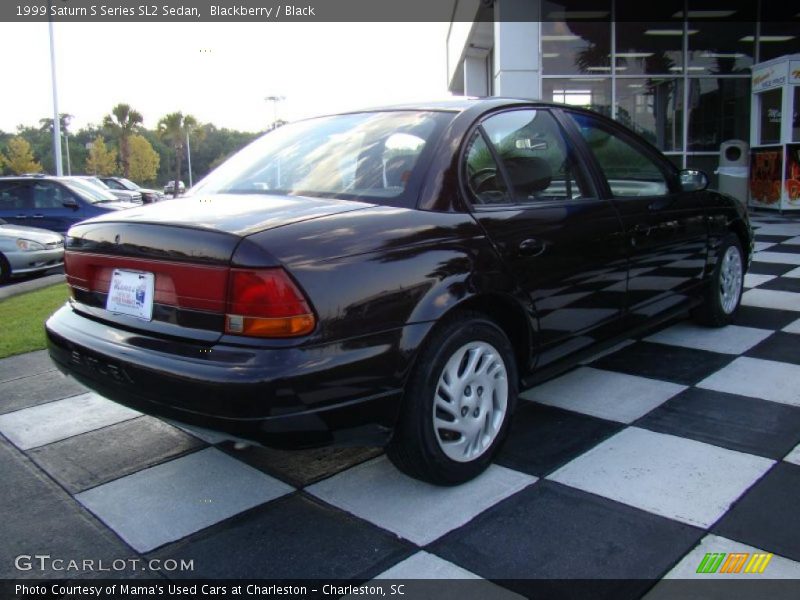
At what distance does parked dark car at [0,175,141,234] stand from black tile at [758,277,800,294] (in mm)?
9860

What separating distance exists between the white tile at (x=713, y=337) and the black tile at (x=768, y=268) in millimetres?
2353

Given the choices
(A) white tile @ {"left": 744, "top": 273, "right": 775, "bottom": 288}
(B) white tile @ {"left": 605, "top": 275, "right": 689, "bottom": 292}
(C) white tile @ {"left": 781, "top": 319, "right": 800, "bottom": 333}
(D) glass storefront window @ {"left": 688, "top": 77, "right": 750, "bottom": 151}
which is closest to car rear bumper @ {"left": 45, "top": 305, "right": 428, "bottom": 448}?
(B) white tile @ {"left": 605, "top": 275, "right": 689, "bottom": 292}

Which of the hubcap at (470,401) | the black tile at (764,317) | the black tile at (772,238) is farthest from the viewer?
the black tile at (772,238)

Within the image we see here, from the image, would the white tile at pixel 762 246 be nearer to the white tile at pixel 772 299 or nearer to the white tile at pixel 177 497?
the white tile at pixel 772 299

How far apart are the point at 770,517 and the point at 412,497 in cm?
127

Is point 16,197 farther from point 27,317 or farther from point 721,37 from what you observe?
point 721,37

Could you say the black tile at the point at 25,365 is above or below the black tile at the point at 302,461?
above

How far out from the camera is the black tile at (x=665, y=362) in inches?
151

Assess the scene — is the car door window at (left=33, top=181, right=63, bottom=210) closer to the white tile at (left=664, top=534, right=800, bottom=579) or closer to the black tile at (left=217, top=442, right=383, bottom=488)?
the black tile at (left=217, top=442, right=383, bottom=488)

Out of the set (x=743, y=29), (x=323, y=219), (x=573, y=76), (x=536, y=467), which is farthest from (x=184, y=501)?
(x=743, y=29)

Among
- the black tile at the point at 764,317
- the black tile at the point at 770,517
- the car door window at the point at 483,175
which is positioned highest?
the car door window at the point at 483,175

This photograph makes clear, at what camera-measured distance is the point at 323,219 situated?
2.33m

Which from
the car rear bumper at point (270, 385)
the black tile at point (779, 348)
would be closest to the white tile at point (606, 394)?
the black tile at point (779, 348)

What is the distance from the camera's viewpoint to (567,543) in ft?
7.38
